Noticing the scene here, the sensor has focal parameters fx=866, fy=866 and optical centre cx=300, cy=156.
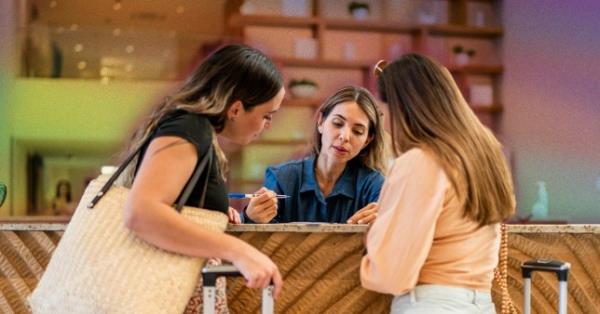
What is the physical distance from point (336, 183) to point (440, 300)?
1243 millimetres

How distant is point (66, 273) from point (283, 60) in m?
5.03

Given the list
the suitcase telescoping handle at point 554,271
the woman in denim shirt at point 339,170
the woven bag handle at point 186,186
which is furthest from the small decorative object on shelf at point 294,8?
the woven bag handle at point 186,186

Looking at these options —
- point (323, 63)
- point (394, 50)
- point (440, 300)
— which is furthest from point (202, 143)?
point (394, 50)

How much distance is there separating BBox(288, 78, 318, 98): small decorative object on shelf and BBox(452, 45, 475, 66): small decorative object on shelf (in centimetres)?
126

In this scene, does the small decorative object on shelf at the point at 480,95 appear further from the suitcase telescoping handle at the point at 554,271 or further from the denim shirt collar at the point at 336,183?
the suitcase telescoping handle at the point at 554,271

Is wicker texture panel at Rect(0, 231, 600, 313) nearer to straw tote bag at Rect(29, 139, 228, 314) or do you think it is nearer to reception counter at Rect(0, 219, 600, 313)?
reception counter at Rect(0, 219, 600, 313)

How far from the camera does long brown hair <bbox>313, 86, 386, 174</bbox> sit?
3.10 m

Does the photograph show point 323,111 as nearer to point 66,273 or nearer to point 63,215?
point 66,273

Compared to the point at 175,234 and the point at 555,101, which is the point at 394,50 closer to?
the point at 555,101

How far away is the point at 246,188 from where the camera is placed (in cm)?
677

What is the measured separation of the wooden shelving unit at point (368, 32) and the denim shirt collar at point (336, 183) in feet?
11.6

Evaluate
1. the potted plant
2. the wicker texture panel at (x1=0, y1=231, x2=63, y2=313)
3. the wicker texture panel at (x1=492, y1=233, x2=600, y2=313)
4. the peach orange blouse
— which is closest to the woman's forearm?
the peach orange blouse

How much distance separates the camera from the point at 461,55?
23.5 feet

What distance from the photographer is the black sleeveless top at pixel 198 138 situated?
5.84 feet
